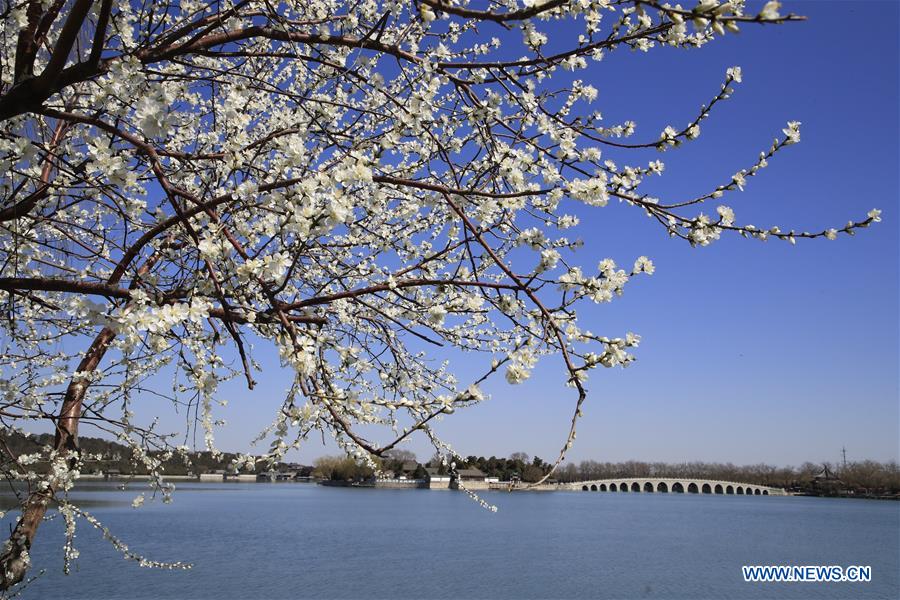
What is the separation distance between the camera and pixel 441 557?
26.9 meters

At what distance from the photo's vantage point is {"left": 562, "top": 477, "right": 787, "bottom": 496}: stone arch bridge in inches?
4737

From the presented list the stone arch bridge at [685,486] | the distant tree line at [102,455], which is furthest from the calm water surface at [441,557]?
the stone arch bridge at [685,486]

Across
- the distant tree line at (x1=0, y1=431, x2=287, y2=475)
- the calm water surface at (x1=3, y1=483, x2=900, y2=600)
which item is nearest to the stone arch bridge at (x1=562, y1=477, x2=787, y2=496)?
the calm water surface at (x1=3, y1=483, x2=900, y2=600)

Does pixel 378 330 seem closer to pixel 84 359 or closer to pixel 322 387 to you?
pixel 322 387

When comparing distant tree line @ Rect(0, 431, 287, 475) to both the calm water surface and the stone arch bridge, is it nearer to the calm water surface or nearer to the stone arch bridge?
the calm water surface

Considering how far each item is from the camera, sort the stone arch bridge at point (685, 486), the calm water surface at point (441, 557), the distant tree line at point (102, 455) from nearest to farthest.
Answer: the distant tree line at point (102, 455) < the calm water surface at point (441, 557) < the stone arch bridge at point (685, 486)

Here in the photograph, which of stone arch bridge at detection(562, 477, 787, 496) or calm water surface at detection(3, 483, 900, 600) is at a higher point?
calm water surface at detection(3, 483, 900, 600)

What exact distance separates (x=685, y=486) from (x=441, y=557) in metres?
109

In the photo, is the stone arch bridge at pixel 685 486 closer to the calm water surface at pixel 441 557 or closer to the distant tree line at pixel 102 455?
the calm water surface at pixel 441 557

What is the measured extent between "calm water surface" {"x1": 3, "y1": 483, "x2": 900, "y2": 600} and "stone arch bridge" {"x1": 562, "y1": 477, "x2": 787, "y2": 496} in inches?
2978

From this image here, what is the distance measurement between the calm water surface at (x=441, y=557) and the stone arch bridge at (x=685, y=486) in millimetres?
75640

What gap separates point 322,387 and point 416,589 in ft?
62.0

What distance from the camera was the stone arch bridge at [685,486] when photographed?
120312 mm

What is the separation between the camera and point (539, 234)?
3.24 m
